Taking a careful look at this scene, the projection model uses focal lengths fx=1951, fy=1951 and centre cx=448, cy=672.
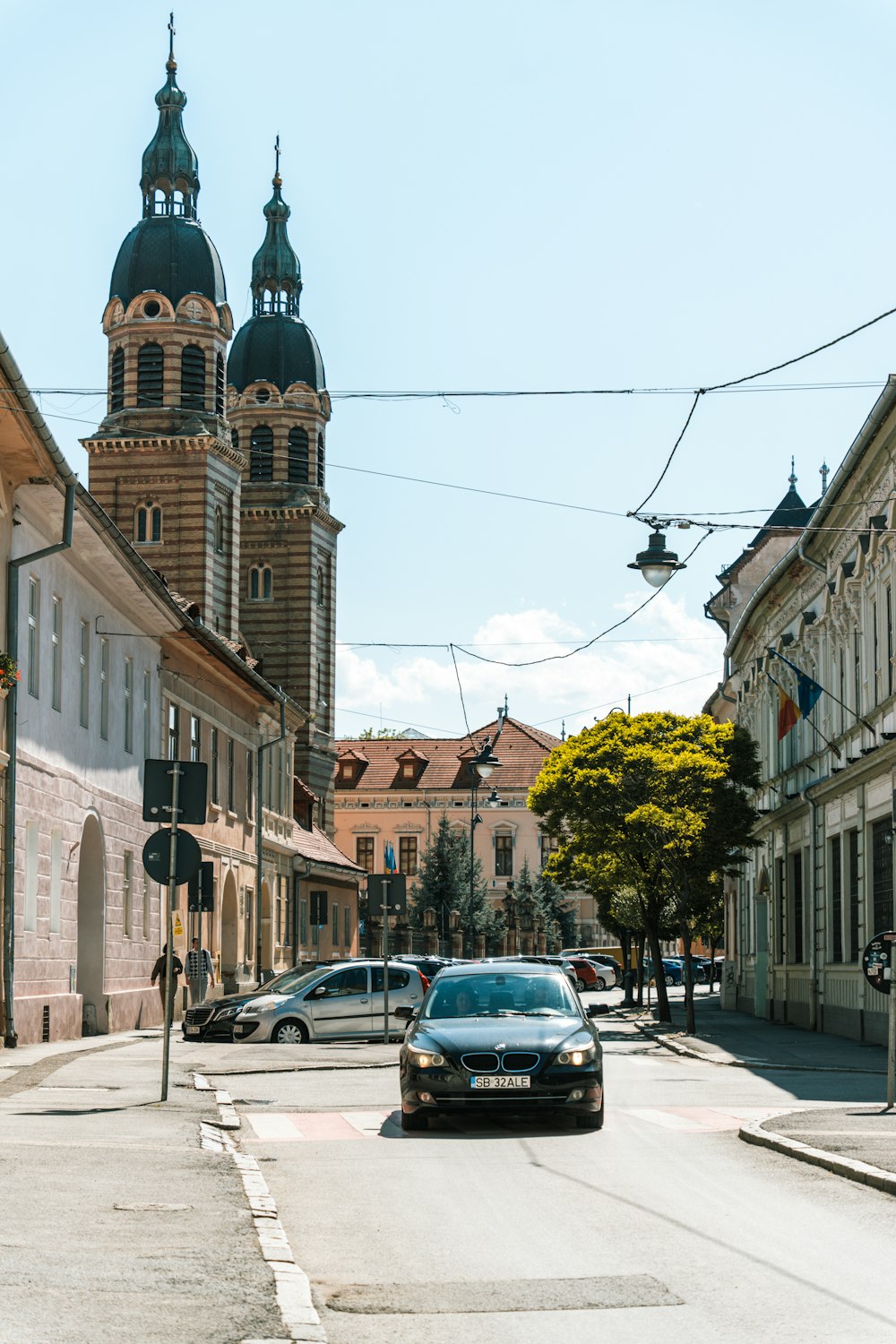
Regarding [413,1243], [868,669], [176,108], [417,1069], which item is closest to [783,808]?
[868,669]

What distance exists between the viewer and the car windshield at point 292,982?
31234 millimetres

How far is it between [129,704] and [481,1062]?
22302 mm

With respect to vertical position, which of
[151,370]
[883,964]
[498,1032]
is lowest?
[498,1032]

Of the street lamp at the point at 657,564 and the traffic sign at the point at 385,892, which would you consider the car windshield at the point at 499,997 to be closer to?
the street lamp at the point at 657,564

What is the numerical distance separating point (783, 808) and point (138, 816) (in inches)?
543

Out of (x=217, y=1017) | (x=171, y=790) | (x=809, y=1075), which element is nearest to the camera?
(x=171, y=790)

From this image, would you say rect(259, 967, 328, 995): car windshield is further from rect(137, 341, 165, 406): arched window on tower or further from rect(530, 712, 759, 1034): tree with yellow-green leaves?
rect(137, 341, 165, 406): arched window on tower

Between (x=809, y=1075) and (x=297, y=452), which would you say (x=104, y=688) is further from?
(x=297, y=452)

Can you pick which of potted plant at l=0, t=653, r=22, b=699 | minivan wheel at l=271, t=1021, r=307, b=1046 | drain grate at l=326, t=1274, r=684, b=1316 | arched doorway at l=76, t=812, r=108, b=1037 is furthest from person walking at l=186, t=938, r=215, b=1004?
drain grate at l=326, t=1274, r=684, b=1316

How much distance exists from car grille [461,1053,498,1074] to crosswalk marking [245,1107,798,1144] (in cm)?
86

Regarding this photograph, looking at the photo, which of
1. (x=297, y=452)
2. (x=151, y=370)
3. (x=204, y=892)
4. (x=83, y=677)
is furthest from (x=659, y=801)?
(x=297, y=452)

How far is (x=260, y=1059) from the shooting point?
26500mm

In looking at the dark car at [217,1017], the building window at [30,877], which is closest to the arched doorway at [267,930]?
the dark car at [217,1017]

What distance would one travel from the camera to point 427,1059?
15367 mm
